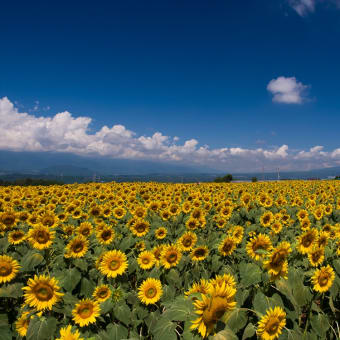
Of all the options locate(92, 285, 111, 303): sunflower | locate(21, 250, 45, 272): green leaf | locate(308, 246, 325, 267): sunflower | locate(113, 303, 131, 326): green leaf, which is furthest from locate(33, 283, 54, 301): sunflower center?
locate(308, 246, 325, 267): sunflower

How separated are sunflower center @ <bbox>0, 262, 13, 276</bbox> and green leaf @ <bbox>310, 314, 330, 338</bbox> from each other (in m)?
3.67

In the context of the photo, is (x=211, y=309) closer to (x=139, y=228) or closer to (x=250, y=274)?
(x=250, y=274)

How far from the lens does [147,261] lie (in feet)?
12.9

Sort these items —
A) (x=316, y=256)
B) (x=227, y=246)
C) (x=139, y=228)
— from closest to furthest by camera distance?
(x=316, y=256)
(x=227, y=246)
(x=139, y=228)

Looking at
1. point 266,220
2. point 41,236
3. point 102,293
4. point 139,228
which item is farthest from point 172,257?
point 266,220

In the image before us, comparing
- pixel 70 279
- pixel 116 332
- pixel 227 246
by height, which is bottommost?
pixel 116 332

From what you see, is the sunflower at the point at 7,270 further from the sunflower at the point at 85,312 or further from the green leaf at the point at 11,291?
the sunflower at the point at 85,312

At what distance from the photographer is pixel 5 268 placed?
3.13m

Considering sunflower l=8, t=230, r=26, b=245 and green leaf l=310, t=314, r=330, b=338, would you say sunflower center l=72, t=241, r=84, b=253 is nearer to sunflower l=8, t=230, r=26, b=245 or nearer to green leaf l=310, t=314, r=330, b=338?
sunflower l=8, t=230, r=26, b=245

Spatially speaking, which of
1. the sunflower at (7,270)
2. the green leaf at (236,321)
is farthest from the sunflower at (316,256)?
the sunflower at (7,270)

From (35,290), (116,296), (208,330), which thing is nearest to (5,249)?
(35,290)

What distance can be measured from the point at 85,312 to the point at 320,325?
2.51 m

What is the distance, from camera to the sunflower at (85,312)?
101 inches

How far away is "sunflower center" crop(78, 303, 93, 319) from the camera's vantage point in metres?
2.59
